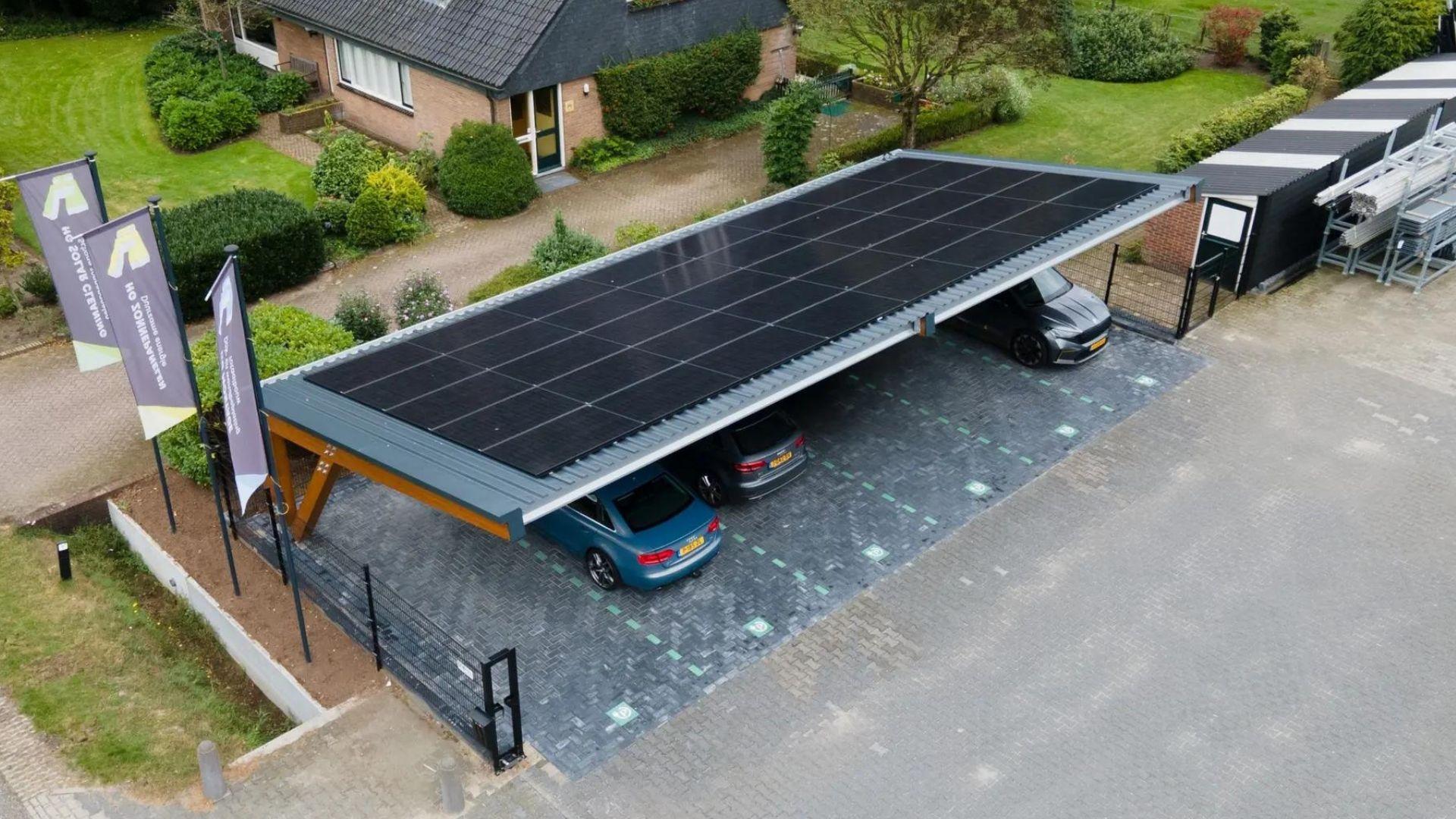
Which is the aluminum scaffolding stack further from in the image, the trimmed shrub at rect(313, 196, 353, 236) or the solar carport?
the trimmed shrub at rect(313, 196, 353, 236)

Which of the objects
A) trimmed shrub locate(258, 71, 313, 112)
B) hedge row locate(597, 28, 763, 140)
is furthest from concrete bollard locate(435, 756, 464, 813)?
trimmed shrub locate(258, 71, 313, 112)

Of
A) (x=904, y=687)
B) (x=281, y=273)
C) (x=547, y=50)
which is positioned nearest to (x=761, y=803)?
(x=904, y=687)

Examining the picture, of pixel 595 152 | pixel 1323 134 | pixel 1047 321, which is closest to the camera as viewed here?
pixel 1047 321

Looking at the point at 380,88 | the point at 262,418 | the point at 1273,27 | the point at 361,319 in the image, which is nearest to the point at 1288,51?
the point at 1273,27

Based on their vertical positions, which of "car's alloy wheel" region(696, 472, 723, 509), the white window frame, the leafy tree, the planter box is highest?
the leafy tree

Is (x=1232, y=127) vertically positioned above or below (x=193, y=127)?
above

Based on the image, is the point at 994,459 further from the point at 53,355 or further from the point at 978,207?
the point at 53,355

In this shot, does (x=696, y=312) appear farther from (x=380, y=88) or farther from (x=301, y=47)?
(x=301, y=47)

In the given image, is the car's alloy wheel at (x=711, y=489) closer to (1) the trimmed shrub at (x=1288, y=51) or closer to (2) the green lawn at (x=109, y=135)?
(2) the green lawn at (x=109, y=135)
